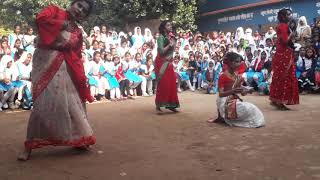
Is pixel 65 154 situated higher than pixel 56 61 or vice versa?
pixel 56 61

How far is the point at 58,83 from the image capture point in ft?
16.4

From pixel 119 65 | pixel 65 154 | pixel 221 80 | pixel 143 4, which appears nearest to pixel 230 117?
pixel 221 80

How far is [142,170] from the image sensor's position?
4.40 meters

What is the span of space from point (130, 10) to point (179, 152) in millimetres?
15284

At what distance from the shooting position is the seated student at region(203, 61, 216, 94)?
44.1 ft

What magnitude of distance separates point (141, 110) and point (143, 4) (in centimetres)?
1097

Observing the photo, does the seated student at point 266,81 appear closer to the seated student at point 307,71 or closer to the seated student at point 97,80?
the seated student at point 307,71

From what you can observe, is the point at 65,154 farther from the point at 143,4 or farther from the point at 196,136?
the point at 143,4

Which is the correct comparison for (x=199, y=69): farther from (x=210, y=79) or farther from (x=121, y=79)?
(x=121, y=79)

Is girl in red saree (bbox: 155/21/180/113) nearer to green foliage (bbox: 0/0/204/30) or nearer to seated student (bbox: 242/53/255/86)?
seated student (bbox: 242/53/255/86)

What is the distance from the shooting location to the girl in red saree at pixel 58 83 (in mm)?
4883

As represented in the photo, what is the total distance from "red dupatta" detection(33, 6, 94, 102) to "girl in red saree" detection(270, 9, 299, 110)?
4.35m

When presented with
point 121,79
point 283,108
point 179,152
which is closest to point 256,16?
point 121,79

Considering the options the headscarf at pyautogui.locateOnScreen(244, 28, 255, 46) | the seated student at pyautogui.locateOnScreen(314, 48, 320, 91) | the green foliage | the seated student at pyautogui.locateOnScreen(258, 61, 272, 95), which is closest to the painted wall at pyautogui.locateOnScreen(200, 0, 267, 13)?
the green foliage
